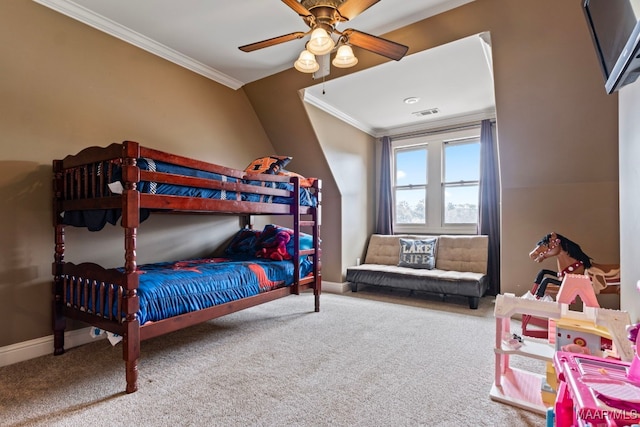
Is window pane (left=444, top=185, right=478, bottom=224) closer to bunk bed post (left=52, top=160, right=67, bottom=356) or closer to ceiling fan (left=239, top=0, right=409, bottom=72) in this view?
ceiling fan (left=239, top=0, right=409, bottom=72)

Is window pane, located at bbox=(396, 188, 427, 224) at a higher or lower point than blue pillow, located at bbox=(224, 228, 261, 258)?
higher

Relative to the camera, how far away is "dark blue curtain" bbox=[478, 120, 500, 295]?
394cm

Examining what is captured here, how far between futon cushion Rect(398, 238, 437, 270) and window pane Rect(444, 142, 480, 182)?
0.98 meters

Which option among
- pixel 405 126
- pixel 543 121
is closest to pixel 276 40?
pixel 543 121

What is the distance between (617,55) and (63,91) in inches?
132

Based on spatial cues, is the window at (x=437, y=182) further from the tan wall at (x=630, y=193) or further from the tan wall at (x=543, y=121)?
the tan wall at (x=630, y=193)

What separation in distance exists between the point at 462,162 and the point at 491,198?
0.70 m

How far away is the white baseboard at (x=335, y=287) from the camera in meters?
4.22

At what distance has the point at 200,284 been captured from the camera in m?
2.24

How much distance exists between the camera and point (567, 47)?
228 cm

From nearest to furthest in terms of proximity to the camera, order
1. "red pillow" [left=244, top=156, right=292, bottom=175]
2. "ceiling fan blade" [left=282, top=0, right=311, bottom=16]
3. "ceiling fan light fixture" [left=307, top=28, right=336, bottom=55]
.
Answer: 1. "ceiling fan blade" [left=282, top=0, right=311, bottom=16]
2. "ceiling fan light fixture" [left=307, top=28, right=336, bottom=55]
3. "red pillow" [left=244, top=156, right=292, bottom=175]

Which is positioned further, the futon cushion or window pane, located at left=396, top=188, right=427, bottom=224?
window pane, located at left=396, top=188, right=427, bottom=224

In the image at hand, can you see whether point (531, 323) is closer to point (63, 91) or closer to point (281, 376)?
point (281, 376)

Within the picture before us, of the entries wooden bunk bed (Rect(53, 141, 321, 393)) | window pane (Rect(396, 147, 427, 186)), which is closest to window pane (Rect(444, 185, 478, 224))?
window pane (Rect(396, 147, 427, 186))
